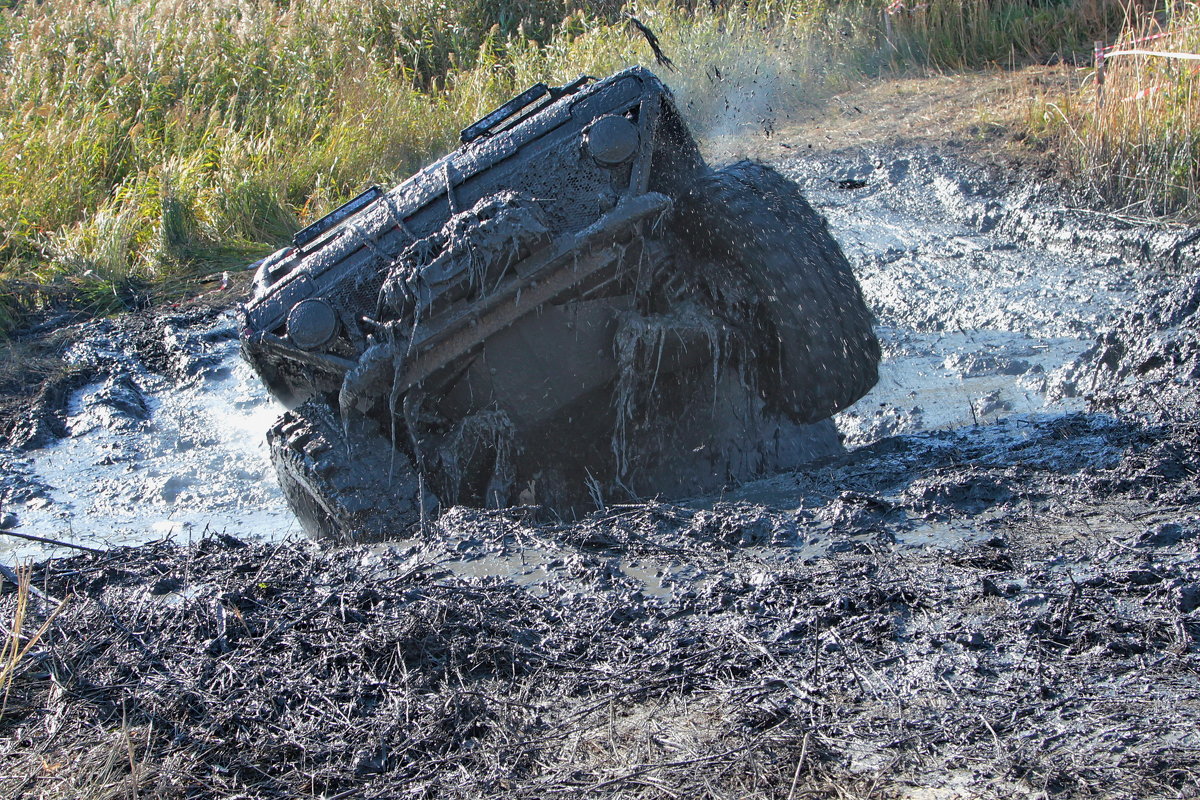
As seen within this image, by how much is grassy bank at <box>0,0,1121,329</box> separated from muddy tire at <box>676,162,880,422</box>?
168 inches

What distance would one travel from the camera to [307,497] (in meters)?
4.32

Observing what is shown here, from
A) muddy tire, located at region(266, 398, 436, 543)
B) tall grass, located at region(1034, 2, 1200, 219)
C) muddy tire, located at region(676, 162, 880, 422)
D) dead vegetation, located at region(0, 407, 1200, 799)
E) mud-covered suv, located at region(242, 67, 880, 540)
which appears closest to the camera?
dead vegetation, located at region(0, 407, 1200, 799)

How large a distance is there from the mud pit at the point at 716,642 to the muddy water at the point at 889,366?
497 mm

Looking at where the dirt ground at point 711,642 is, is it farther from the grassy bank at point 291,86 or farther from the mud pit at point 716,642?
the grassy bank at point 291,86

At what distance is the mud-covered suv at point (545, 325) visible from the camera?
3902mm

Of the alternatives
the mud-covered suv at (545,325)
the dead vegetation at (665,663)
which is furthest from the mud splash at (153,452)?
the dead vegetation at (665,663)

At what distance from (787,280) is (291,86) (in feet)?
22.8

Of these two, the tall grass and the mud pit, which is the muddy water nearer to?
the tall grass

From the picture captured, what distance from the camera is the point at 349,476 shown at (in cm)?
409

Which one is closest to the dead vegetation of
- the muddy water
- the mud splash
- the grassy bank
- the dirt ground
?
the dirt ground

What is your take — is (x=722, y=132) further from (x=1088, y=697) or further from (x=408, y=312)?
(x=1088, y=697)

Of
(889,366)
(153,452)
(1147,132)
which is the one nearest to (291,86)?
(153,452)

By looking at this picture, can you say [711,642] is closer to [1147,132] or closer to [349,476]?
[349,476]

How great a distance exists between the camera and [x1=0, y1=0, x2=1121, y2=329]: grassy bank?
797 cm
